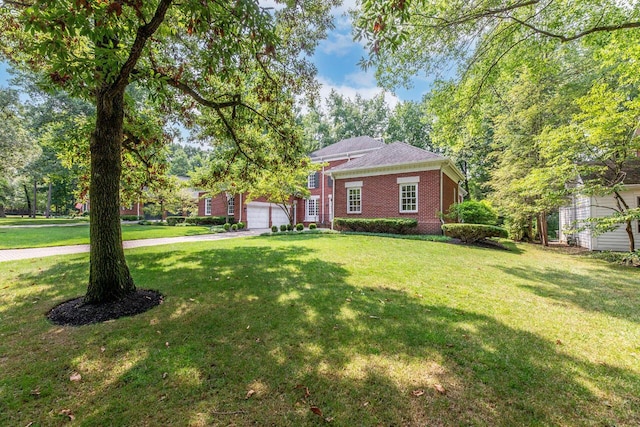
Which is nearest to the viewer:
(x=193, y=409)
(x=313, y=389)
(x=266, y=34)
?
(x=193, y=409)

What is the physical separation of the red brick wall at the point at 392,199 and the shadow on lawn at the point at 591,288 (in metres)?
6.62

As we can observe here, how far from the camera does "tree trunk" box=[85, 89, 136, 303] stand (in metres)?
4.02

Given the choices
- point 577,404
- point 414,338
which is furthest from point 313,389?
point 577,404

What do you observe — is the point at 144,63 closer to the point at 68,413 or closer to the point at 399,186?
the point at 68,413

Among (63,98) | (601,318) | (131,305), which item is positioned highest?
(63,98)

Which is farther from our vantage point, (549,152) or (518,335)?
(549,152)

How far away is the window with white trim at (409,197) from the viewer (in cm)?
1461

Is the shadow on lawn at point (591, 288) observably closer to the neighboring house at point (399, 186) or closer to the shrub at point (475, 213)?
the shrub at point (475, 213)

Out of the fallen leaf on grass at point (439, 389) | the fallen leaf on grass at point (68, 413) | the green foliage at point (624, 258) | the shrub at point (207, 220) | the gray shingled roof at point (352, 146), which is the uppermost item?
the gray shingled roof at point (352, 146)

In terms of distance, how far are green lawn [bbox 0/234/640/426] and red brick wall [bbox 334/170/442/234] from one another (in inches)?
346

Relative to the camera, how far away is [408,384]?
2.28 metres

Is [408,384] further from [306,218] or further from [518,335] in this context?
[306,218]

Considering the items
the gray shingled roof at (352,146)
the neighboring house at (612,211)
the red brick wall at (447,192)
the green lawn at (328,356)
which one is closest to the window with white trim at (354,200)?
the red brick wall at (447,192)

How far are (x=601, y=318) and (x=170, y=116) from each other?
1020cm
